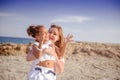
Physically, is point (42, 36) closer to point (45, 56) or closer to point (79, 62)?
point (45, 56)

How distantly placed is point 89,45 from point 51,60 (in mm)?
1115

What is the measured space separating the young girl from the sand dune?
2.15 ft

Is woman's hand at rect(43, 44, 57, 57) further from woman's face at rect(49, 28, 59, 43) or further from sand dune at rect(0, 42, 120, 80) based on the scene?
sand dune at rect(0, 42, 120, 80)

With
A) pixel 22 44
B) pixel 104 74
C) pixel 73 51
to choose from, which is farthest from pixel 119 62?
pixel 22 44

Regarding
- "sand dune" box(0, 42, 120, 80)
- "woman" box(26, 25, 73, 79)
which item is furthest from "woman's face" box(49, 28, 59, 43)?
"sand dune" box(0, 42, 120, 80)

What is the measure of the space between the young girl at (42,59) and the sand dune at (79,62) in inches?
25.8

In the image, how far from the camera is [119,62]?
1.86 metres

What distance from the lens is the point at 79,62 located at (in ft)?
6.22

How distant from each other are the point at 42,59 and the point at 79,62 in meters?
0.98

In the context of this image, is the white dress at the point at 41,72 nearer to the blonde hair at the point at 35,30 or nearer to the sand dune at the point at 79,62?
Answer: the blonde hair at the point at 35,30

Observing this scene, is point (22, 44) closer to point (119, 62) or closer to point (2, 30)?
point (2, 30)

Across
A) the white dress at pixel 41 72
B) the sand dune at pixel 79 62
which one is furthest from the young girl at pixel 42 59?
the sand dune at pixel 79 62

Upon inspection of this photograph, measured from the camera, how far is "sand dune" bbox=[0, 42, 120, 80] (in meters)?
1.64

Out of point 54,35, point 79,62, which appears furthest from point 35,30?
point 79,62
